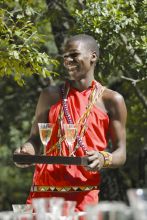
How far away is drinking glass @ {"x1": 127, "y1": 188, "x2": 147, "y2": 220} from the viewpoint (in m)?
2.77

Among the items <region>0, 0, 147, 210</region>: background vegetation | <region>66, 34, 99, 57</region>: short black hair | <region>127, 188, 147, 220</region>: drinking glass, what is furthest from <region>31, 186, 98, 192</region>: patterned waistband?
<region>0, 0, 147, 210</region>: background vegetation

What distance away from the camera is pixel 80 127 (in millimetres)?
4926

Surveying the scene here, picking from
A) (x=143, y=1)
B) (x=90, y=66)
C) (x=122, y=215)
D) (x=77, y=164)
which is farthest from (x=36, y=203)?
(x=143, y=1)

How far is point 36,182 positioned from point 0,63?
2832 millimetres

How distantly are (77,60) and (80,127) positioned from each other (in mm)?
452

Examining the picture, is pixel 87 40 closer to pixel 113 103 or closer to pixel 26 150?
pixel 113 103

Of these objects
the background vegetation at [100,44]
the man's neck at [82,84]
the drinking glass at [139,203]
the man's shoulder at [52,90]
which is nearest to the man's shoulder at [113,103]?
the man's neck at [82,84]

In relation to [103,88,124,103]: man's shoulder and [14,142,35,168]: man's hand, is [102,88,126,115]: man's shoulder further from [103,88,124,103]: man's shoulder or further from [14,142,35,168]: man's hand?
[14,142,35,168]: man's hand

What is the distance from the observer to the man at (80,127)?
194 inches

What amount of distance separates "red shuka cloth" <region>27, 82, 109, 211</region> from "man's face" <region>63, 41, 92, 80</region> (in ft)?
0.51

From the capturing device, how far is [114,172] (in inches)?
594

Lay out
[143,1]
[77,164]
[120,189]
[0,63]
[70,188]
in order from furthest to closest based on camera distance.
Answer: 1. [120,189]
2. [143,1]
3. [0,63]
4. [70,188]
5. [77,164]

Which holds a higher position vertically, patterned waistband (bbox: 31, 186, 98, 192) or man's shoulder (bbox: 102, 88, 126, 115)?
man's shoulder (bbox: 102, 88, 126, 115)

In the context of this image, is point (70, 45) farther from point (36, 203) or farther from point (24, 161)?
point (36, 203)
